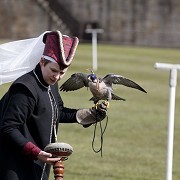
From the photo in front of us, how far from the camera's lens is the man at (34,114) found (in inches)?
244

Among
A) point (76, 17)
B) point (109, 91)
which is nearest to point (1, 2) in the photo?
point (76, 17)

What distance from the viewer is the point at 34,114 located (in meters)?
6.33

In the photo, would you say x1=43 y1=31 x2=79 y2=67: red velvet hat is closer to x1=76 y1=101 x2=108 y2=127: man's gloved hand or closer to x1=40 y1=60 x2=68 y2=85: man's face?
x1=40 y1=60 x2=68 y2=85: man's face

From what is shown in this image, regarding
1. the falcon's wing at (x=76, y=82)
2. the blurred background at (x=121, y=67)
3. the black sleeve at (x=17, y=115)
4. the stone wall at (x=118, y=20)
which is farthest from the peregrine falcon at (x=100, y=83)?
the stone wall at (x=118, y=20)

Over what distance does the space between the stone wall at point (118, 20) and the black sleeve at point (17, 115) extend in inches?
1584

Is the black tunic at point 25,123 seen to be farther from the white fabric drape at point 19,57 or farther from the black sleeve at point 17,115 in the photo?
the white fabric drape at point 19,57

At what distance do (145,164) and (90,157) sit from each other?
2.71 feet

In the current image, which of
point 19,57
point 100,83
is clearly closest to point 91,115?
point 100,83

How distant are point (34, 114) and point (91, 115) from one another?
2.09 feet

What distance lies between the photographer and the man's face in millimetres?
6199

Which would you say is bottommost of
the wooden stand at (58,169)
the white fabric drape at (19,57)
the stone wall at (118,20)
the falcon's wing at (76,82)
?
the stone wall at (118,20)

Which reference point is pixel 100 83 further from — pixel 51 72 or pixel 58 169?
pixel 58 169

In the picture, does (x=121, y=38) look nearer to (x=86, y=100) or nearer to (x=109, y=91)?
(x=86, y=100)

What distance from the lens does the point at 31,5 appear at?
46312 millimetres
